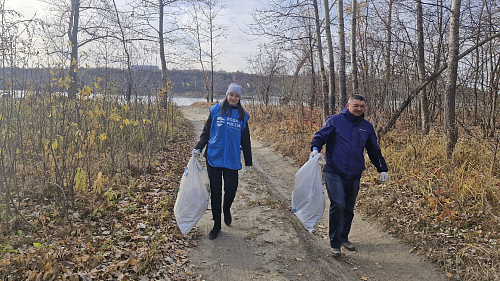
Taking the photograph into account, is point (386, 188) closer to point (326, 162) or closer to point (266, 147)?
point (326, 162)

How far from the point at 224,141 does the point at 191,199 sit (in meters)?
0.85

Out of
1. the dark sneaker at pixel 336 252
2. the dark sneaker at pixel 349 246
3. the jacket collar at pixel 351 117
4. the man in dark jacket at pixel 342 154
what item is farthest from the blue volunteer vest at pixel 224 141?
the dark sneaker at pixel 349 246

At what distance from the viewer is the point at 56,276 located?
2.92 meters

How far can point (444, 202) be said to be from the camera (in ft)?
15.9

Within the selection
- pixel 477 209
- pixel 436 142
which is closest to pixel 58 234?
pixel 477 209

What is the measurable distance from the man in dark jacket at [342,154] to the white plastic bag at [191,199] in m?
1.51

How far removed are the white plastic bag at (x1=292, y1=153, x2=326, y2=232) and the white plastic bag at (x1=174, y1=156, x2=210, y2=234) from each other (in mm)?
1262

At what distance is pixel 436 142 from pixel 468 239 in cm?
320

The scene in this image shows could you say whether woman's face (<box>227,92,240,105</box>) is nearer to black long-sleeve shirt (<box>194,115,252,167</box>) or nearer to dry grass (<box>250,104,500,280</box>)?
black long-sleeve shirt (<box>194,115,252,167</box>)

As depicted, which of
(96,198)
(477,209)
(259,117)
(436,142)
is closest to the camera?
(477,209)

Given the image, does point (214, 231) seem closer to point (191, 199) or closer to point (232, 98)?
point (191, 199)

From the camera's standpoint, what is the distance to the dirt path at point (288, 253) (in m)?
3.63

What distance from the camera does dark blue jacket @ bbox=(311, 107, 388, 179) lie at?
3904 millimetres

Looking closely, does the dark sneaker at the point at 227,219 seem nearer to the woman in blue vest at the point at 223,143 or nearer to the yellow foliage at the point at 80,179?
the woman in blue vest at the point at 223,143
